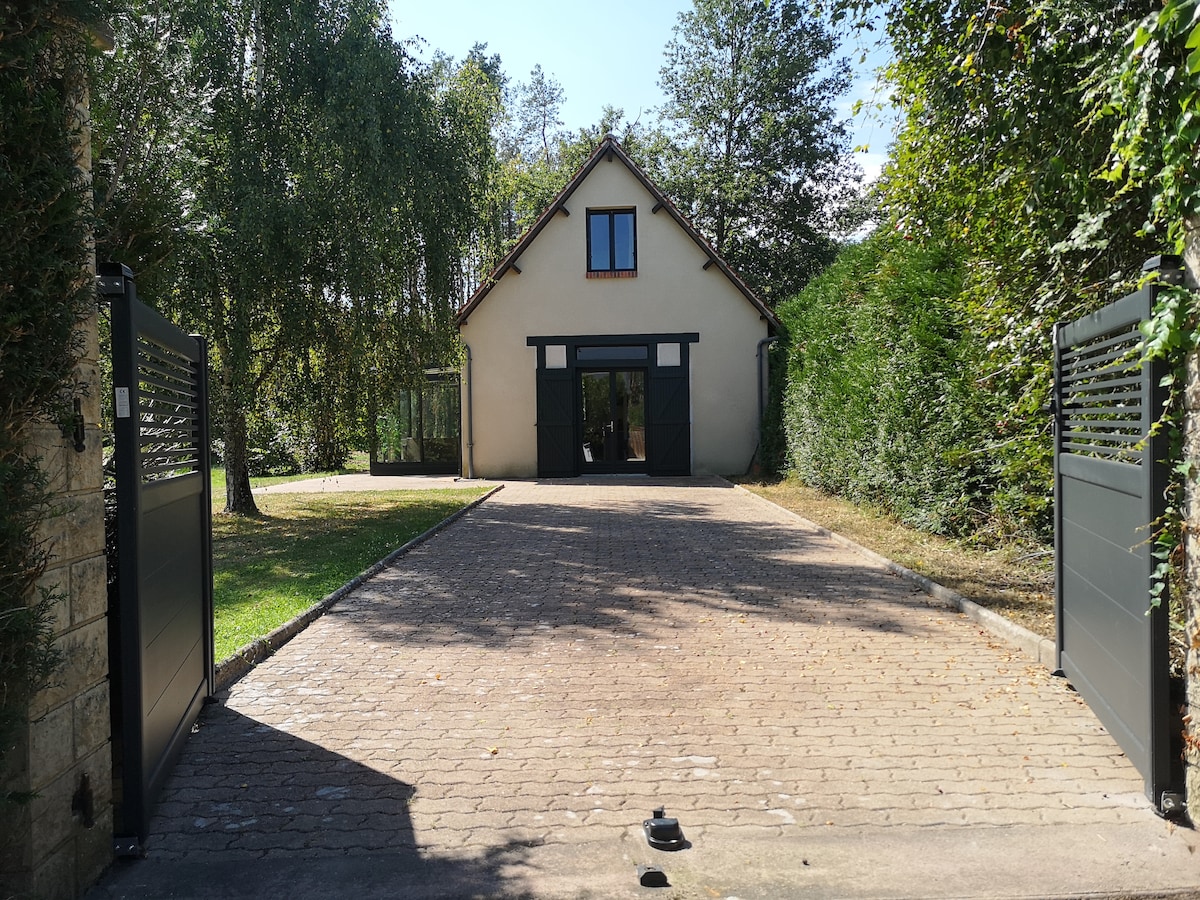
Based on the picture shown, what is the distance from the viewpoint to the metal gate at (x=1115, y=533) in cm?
346

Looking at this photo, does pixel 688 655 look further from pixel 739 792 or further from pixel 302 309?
pixel 302 309

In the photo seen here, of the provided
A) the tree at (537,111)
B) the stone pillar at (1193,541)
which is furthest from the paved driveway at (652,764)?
the tree at (537,111)

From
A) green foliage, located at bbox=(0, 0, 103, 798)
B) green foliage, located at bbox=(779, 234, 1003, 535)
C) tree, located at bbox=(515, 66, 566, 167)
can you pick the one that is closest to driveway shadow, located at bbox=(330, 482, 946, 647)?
green foliage, located at bbox=(779, 234, 1003, 535)

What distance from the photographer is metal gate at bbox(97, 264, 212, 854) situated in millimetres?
3326

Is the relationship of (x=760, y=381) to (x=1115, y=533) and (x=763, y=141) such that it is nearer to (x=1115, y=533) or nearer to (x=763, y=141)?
(x=763, y=141)

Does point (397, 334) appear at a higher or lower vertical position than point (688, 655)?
higher

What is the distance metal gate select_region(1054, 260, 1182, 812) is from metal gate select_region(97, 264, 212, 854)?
379 cm

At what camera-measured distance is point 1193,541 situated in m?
3.29

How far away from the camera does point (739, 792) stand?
12.4 feet

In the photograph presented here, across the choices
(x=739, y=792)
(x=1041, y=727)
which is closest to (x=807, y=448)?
(x=1041, y=727)

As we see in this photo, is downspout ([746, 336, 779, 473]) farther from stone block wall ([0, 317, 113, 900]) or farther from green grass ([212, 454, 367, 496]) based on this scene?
stone block wall ([0, 317, 113, 900])

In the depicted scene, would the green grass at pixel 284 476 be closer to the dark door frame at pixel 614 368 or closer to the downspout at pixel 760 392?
the dark door frame at pixel 614 368

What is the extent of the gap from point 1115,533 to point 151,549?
4059mm

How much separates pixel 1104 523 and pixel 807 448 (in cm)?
1232
